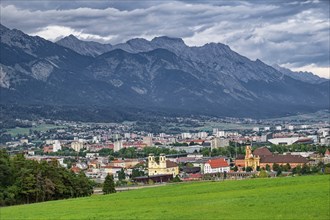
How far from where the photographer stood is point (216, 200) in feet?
142

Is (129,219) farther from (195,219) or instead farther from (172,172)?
(172,172)

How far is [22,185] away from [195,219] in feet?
103

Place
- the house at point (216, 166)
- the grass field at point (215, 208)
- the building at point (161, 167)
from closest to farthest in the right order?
the grass field at point (215, 208)
the house at point (216, 166)
the building at point (161, 167)

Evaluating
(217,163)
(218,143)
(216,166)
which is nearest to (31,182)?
(216,166)

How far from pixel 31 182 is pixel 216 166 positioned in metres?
70.2

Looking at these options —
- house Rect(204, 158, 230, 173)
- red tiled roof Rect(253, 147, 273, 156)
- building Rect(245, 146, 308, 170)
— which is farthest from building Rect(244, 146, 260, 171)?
red tiled roof Rect(253, 147, 273, 156)

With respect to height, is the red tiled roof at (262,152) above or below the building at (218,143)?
below

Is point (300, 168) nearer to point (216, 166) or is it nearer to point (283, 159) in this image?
point (283, 159)

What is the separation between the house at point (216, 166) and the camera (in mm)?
126062

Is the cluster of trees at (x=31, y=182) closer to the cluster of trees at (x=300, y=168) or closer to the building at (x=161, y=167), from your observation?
the cluster of trees at (x=300, y=168)

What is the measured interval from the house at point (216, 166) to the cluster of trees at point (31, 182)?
201 feet

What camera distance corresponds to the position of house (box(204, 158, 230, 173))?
126 meters

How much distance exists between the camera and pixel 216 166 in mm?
127875

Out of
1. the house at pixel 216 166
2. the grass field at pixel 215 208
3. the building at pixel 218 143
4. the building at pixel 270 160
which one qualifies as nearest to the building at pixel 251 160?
the building at pixel 270 160
